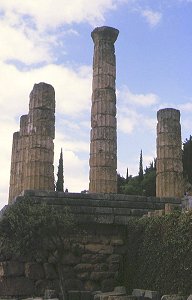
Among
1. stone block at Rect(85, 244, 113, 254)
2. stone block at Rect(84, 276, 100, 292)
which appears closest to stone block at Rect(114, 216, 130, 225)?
stone block at Rect(85, 244, 113, 254)

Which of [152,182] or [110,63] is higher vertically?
[110,63]

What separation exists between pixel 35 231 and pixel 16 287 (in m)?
1.71

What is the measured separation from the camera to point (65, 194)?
15.5 m

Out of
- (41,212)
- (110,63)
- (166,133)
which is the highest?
(110,63)

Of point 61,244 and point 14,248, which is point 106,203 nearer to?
point 61,244

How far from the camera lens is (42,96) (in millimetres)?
21156

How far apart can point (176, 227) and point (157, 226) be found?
94 centimetres

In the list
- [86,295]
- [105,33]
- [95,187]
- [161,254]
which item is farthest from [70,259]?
[105,33]

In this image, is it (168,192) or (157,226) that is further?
(168,192)

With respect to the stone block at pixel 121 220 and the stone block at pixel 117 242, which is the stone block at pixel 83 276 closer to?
the stone block at pixel 117 242

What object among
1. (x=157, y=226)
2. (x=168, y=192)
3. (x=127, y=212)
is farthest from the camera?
(x=168, y=192)

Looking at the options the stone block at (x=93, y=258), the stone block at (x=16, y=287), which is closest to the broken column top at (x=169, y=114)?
the stone block at (x=93, y=258)

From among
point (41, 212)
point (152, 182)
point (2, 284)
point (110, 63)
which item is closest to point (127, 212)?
point (41, 212)

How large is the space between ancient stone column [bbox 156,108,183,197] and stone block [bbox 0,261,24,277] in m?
8.36
